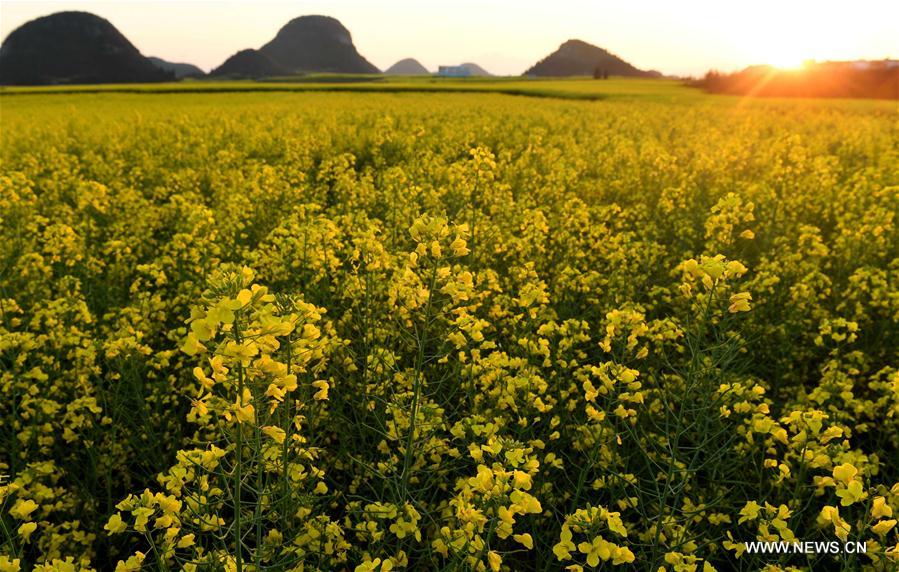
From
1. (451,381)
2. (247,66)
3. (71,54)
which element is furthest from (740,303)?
(247,66)

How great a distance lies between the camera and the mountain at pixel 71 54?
461 ft

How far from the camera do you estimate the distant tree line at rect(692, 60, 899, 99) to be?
142 ft

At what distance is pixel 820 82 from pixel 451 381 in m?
55.3

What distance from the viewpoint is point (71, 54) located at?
15325cm

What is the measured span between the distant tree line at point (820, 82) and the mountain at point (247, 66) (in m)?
168

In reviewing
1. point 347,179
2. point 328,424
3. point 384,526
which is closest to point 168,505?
point 384,526

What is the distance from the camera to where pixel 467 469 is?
369 cm

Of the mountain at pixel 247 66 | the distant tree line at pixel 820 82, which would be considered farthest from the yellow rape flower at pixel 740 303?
the mountain at pixel 247 66

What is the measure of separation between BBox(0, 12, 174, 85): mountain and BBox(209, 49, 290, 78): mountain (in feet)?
97.9

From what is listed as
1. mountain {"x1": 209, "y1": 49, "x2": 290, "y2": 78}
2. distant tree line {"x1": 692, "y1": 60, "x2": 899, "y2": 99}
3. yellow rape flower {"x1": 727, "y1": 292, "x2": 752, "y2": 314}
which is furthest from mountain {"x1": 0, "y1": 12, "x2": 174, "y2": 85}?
yellow rape flower {"x1": 727, "y1": 292, "x2": 752, "y2": 314}

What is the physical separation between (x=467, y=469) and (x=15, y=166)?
40.5 ft

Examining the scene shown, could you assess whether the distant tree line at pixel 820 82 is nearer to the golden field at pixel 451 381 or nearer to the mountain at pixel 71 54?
the golden field at pixel 451 381

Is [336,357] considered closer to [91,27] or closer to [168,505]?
[168,505]

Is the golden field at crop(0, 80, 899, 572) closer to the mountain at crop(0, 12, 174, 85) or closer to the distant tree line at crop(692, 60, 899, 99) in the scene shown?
the distant tree line at crop(692, 60, 899, 99)
